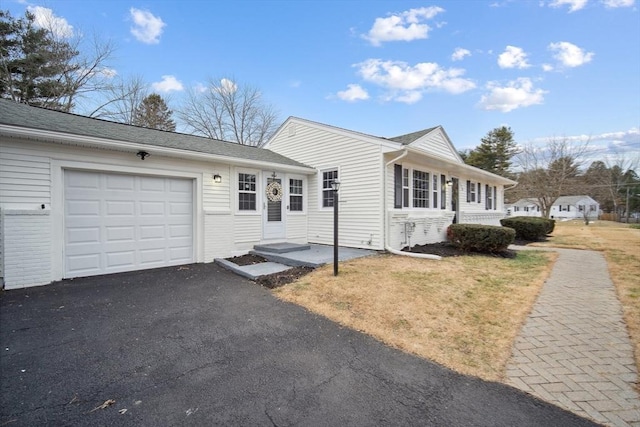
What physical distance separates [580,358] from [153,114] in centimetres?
2614

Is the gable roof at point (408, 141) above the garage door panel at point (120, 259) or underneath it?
above

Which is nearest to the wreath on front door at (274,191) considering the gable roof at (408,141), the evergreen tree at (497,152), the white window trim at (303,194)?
the white window trim at (303,194)

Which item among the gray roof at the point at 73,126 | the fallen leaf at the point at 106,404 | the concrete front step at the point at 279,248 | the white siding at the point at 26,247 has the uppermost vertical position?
the gray roof at the point at 73,126

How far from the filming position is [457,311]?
428 centimetres

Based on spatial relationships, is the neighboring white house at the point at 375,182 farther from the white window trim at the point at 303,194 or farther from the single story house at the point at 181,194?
the white window trim at the point at 303,194

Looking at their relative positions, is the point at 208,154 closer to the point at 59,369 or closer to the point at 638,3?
the point at 59,369

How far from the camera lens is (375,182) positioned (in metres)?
8.48

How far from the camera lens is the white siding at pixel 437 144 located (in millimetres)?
10883

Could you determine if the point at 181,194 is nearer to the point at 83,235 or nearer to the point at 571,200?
the point at 83,235

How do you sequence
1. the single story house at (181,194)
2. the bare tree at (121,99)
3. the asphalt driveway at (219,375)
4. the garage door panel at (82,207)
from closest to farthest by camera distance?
the asphalt driveway at (219,375)
the single story house at (181,194)
the garage door panel at (82,207)
the bare tree at (121,99)

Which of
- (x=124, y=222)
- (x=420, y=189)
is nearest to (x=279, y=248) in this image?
(x=124, y=222)

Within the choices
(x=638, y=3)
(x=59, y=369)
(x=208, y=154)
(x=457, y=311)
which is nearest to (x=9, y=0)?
(x=208, y=154)

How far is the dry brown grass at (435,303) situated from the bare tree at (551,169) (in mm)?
28142

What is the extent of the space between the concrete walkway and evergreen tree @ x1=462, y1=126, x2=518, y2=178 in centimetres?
3617
